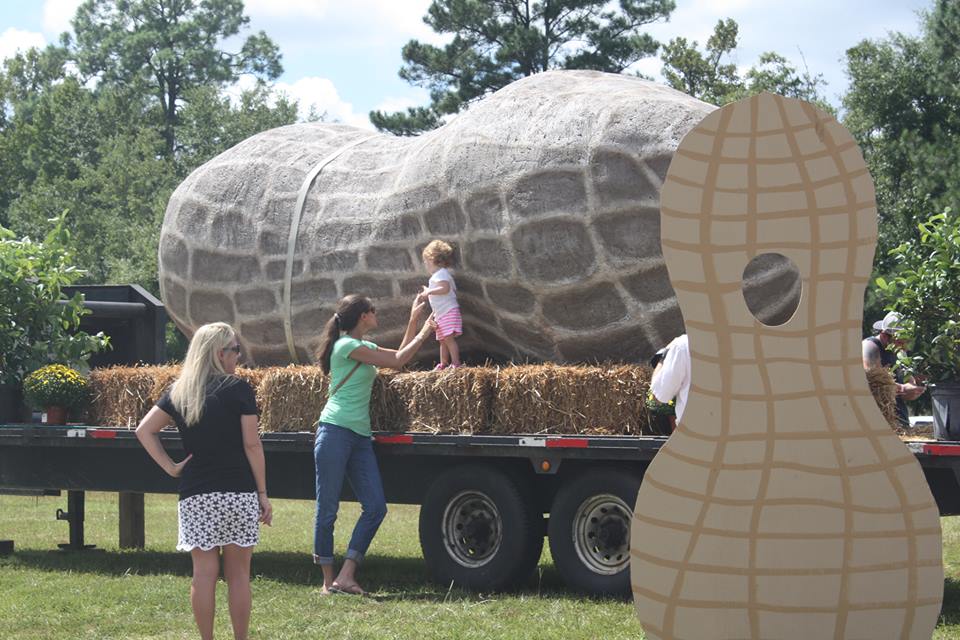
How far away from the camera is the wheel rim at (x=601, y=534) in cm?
856

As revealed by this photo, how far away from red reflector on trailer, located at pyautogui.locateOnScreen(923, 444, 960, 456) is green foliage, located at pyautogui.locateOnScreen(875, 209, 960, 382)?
47 cm

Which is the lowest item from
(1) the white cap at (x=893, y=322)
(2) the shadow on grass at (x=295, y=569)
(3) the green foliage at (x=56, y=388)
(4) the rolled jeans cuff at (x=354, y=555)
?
(2) the shadow on grass at (x=295, y=569)

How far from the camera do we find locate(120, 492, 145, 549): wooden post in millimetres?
12406

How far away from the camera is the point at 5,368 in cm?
1129

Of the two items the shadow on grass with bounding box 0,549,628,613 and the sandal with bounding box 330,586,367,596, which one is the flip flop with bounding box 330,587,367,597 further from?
the shadow on grass with bounding box 0,549,628,613

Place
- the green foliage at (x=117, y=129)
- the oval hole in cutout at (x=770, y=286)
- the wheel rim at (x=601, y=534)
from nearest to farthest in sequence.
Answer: the oval hole in cutout at (x=770, y=286), the wheel rim at (x=601, y=534), the green foliage at (x=117, y=129)

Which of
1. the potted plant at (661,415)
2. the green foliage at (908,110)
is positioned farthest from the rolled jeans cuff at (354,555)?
the green foliage at (908,110)

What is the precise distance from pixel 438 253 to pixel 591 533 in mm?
2095

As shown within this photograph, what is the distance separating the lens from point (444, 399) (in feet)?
29.5

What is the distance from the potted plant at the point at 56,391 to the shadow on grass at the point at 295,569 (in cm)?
125

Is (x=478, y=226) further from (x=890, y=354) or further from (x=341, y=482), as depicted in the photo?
(x=890, y=354)

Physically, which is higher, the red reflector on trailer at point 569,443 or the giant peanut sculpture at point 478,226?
the giant peanut sculpture at point 478,226

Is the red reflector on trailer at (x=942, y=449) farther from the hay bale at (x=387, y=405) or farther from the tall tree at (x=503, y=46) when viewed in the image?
the tall tree at (x=503, y=46)

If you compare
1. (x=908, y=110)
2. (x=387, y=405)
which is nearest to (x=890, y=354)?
(x=387, y=405)
